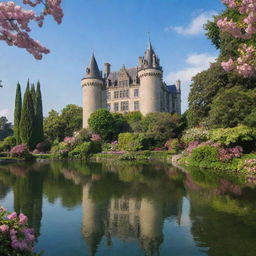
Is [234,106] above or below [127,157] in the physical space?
above

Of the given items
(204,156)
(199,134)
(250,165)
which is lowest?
(250,165)

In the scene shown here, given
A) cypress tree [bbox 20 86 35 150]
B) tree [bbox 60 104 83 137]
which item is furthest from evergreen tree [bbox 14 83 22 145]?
tree [bbox 60 104 83 137]

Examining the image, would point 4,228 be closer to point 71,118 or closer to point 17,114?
point 17,114

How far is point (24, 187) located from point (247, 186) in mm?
10610

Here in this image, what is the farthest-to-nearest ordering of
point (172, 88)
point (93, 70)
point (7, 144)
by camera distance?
1. point (172, 88)
2. point (93, 70)
3. point (7, 144)

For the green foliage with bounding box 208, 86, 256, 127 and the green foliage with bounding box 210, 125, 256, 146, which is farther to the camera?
the green foliage with bounding box 208, 86, 256, 127

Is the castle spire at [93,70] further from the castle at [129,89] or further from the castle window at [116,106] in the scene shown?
the castle window at [116,106]

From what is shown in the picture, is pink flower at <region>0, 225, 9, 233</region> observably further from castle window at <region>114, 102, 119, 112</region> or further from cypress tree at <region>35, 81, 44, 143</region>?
castle window at <region>114, 102, 119, 112</region>

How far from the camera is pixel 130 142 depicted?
3731 cm

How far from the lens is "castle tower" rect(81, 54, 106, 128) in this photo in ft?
172

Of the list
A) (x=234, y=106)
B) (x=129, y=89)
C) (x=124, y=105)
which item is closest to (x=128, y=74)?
(x=129, y=89)

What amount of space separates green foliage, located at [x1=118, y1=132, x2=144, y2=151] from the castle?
11151 millimetres

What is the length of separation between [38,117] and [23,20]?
136 ft

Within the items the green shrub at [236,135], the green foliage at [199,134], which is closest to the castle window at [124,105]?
the green foliage at [199,134]
